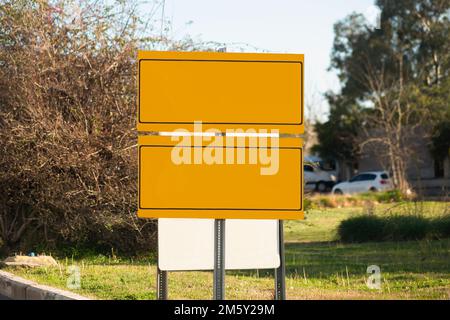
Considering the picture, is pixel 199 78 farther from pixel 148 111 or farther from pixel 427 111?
pixel 427 111

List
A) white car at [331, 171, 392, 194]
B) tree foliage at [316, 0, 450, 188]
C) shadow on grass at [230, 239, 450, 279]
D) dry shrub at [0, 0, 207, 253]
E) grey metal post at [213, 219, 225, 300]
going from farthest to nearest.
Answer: tree foliage at [316, 0, 450, 188] < white car at [331, 171, 392, 194] < dry shrub at [0, 0, 207, 253] < shadow on grass at [230, 239, 450, 279] < grey metal post at [213, 219, 225, 300]

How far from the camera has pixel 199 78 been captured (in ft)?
21.2

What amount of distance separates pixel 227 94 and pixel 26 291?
14.5 feet

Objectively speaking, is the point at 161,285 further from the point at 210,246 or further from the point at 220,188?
the point at 220,188

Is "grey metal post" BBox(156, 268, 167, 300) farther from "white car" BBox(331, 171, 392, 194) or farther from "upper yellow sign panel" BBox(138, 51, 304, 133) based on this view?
"white car" BBox(331, 171, 392, 194)

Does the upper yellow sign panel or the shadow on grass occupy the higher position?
the upper yellow sign panel

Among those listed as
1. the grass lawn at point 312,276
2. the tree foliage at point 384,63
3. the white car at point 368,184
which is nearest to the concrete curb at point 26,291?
the grass lawn at point 312,276

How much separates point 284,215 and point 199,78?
48.5 inches

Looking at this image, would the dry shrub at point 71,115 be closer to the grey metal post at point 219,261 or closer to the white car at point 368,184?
the grey metal post at point 219,261

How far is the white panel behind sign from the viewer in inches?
301

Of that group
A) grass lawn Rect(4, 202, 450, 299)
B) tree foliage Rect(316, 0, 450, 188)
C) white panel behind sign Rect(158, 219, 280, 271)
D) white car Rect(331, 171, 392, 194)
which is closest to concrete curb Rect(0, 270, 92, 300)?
grass lawn Rect(4, 202, 450, 299)

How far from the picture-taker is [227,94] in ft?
21.1

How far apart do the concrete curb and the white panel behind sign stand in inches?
50.7

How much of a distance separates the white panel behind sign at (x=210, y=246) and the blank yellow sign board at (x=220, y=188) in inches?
43.0
